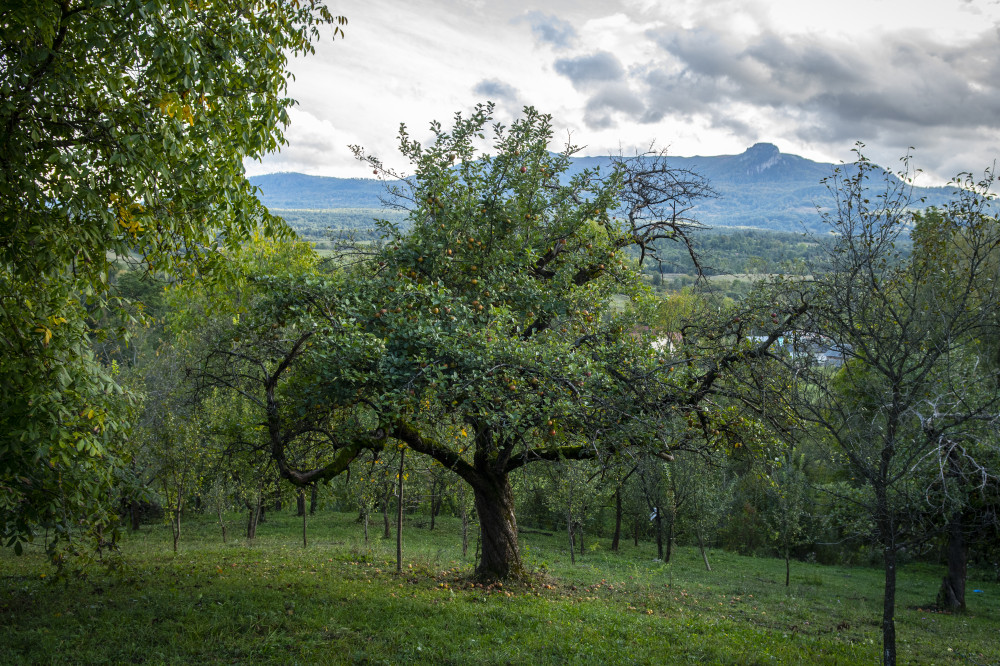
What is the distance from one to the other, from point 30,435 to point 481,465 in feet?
27.1

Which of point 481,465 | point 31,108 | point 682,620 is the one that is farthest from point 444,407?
point 682,620

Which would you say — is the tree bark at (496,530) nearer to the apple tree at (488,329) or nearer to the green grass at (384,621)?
the apple tree at (488,329)

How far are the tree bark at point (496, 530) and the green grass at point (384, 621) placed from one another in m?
0.45

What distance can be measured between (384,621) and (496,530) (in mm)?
3673

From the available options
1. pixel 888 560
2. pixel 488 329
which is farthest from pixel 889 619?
pixel 488 329

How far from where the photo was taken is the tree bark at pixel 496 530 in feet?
41.0

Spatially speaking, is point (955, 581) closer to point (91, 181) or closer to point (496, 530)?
point (496, 530)

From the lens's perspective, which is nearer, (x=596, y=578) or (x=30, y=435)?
(x=30, y=435)

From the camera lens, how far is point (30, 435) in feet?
17.9

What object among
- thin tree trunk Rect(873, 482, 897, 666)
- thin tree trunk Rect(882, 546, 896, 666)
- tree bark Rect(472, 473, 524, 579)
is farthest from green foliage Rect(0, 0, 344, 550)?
thin tree trunk Rect(882, 546, 896, 666)

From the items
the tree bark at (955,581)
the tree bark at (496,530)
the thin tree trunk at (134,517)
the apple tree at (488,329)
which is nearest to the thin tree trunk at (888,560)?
the apple tree at (488,329)

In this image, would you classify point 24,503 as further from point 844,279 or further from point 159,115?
point 844,279

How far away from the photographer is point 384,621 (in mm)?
9414

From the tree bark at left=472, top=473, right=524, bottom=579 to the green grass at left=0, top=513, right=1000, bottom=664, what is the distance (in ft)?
1.49
